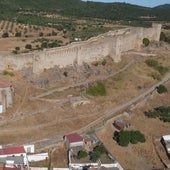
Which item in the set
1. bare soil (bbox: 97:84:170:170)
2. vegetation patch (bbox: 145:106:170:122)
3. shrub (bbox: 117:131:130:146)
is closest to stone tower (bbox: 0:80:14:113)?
bare soil (bbox: 97:84:170:170)

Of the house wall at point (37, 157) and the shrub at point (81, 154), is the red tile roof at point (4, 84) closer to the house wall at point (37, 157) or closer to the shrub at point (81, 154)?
the house wall at point (37, 157)

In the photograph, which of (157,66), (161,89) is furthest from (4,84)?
(157,66)

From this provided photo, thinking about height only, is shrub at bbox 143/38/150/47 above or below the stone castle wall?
above

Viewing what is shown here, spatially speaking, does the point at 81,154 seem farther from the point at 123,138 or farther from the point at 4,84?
the point at 4,84

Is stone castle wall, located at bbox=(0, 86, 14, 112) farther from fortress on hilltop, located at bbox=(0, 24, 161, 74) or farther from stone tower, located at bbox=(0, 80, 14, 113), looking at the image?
fortress on hilltop, located at bbox=(0, 24, 161, 74)

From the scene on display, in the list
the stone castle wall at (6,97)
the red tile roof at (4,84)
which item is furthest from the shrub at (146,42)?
the stone castle wall at (6,97)

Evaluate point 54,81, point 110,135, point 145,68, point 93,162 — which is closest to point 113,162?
point 93,162
